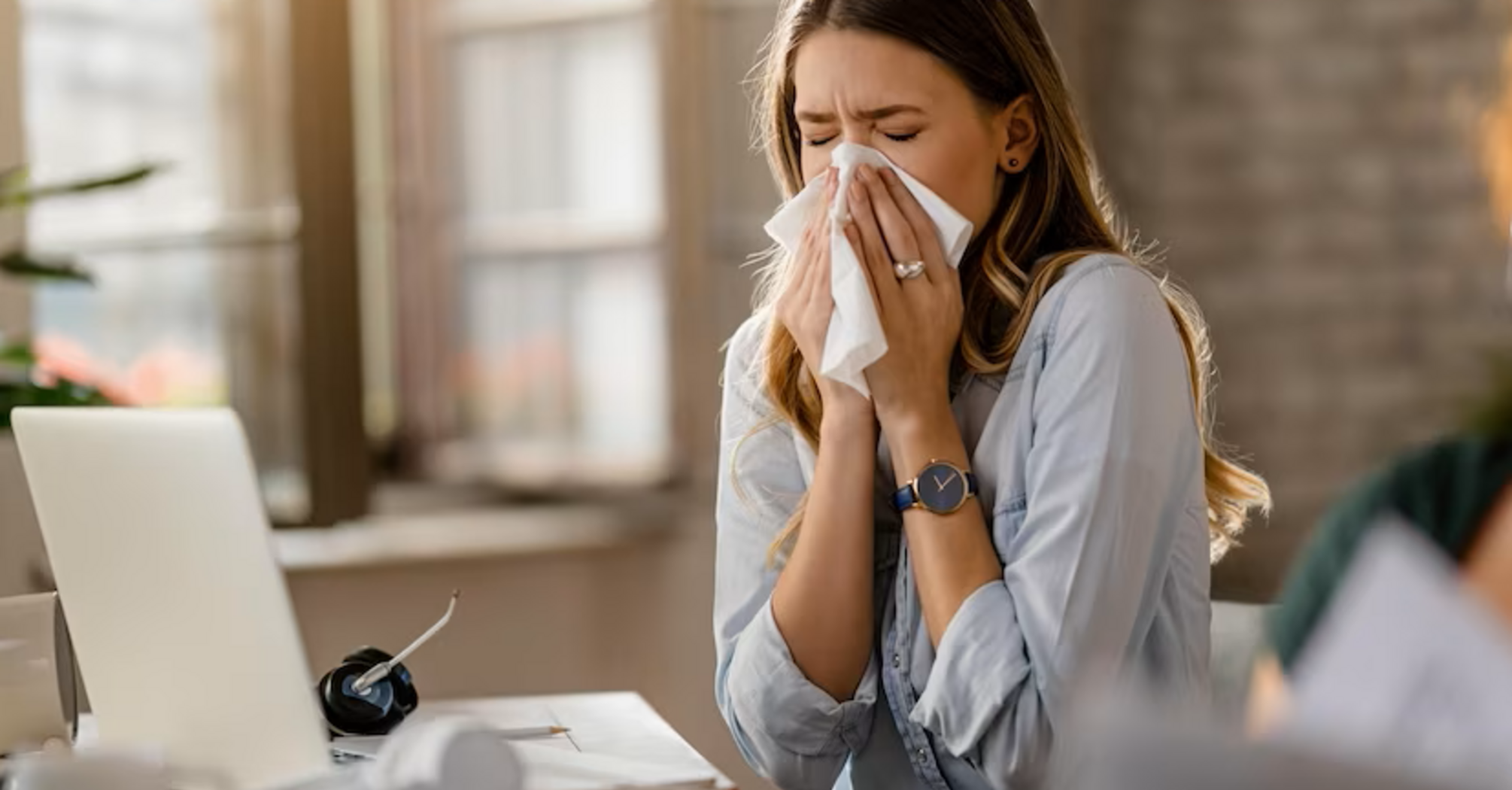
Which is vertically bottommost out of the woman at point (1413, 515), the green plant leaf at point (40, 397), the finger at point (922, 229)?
the green plant leaf at point (40, 397)

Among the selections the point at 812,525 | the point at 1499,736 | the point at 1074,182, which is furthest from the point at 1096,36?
the point at 1499,736

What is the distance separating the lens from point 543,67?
118 inches

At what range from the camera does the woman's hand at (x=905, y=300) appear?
4.66 feet

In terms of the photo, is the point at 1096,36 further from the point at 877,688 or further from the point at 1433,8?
the point at 877,688

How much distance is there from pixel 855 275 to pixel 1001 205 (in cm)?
17

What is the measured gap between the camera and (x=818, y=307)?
1.48 meters

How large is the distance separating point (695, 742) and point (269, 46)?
137 cm

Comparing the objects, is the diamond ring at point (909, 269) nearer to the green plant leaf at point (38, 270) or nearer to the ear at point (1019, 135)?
the ear at point (1019, 135)

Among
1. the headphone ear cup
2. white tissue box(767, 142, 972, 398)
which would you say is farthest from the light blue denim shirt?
the headphone ear cup

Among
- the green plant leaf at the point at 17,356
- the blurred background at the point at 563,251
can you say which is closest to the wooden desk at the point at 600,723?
the green plant leaf at the point at 17,356

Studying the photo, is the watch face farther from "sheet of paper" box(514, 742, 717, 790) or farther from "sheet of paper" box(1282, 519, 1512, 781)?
"sheet of paper" box(1282, 519, 1512, 781)

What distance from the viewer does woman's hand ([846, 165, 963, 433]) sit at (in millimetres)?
1421

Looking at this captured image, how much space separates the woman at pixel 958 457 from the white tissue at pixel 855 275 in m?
0.01

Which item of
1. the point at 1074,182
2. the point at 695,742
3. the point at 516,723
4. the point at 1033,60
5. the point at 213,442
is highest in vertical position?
the point at 1033,60
